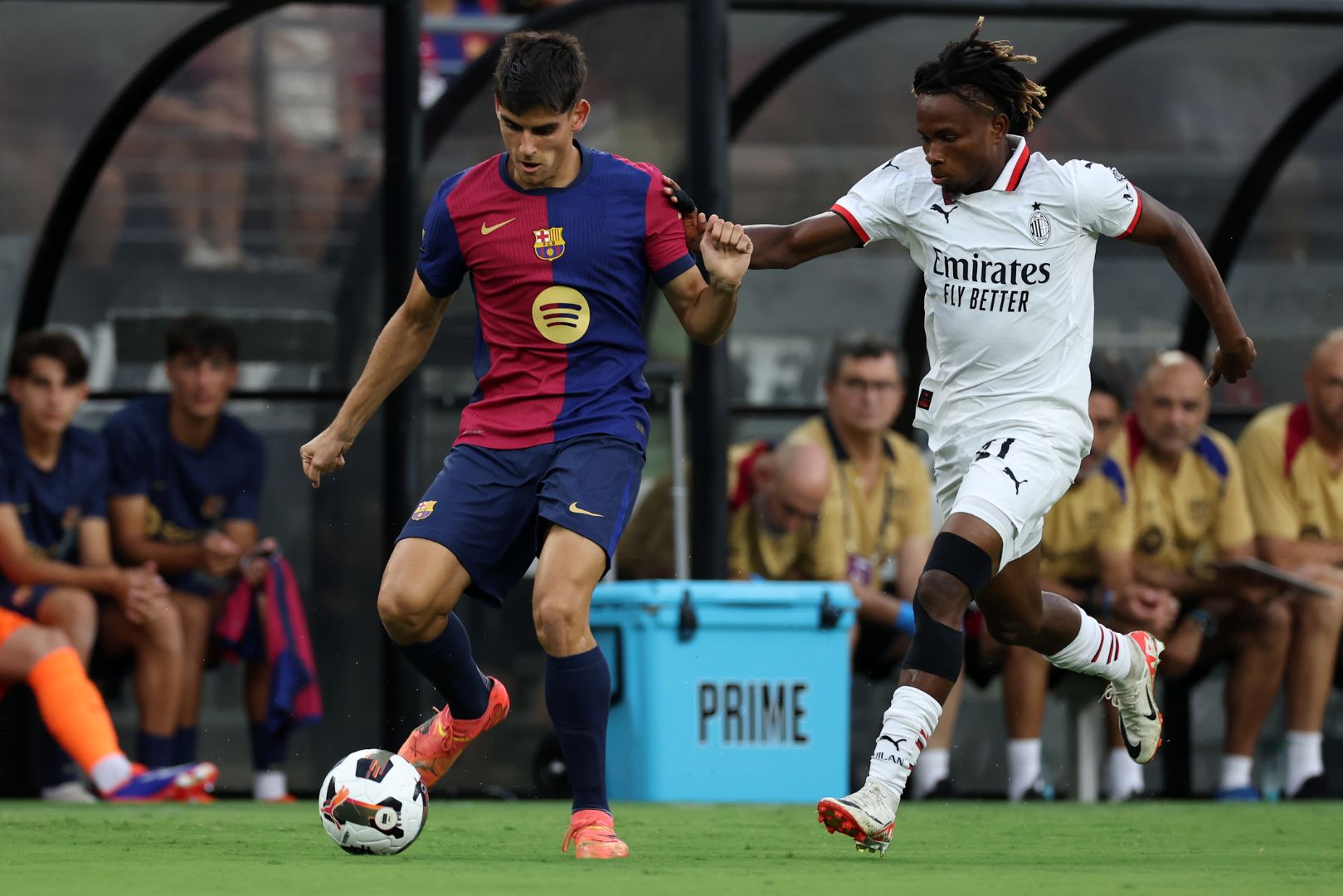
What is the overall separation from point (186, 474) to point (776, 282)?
2.83 metres

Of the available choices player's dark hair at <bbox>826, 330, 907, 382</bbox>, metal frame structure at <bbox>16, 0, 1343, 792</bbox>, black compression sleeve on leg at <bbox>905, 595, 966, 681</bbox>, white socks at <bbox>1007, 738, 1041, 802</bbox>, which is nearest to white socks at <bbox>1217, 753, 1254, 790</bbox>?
metal frame structure at <bbox>16, 0, 1343, 792</bbox>

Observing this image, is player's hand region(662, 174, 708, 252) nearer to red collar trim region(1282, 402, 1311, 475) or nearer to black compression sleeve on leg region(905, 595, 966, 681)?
black compression sleeve on leg region(905, 595, 966, 681)

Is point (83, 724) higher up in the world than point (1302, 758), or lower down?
higher up

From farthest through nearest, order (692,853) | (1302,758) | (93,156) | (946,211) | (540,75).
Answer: (93,156) < (1302,758) < (946,211) < (692,853) < (540,75)

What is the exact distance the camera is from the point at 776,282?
1067 centimetres

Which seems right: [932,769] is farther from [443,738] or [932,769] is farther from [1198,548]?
[443,738]

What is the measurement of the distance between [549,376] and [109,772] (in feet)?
10.2

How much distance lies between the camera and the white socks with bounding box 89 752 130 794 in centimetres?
831

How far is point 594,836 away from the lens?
570cm

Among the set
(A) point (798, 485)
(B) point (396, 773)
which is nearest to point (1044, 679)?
(A) point (798, 485)

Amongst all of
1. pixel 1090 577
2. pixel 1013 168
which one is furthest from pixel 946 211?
pixel 1090 577

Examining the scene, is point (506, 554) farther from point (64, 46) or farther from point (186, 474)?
point (64, 46)

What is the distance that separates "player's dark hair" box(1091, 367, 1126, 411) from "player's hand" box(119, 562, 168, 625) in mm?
3741

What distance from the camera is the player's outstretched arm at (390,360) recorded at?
246 inches
